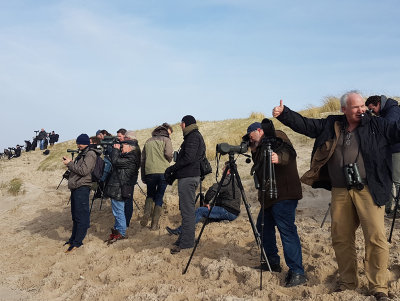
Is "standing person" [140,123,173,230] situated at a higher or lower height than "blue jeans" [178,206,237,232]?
higher

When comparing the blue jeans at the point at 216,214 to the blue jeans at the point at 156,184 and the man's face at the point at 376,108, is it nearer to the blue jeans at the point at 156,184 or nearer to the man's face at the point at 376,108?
the blue jeans at the point at 156,184

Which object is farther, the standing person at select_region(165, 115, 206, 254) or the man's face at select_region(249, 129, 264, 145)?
the standing person at select_region(165, 115, 206, 254)

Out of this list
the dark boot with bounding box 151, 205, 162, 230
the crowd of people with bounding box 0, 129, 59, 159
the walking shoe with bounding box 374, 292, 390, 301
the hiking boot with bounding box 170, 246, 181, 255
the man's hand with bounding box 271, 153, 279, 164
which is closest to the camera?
the walking shoe with bounding box 374, 292, 390, 301

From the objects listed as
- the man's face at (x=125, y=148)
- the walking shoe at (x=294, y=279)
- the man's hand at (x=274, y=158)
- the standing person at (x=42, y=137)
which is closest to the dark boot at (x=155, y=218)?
the man's face at (x=125, y=148)

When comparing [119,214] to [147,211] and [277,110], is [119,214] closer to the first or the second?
[147,211]

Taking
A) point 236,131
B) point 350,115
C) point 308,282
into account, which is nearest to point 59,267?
point 308,282

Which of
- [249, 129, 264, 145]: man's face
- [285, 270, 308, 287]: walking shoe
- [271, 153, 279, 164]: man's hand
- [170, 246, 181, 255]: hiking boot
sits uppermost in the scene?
[249, 129, 264, 145]: man's face

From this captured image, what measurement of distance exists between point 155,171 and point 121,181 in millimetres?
712

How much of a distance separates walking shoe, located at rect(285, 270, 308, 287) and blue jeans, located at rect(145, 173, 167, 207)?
360 cm

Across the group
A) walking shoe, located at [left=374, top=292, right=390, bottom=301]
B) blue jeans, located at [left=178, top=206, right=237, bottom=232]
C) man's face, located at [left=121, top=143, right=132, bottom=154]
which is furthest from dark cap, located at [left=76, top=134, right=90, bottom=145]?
walking shoe, located at [left=374, top=292, right=390, bottom=301]

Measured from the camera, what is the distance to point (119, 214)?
278 inches

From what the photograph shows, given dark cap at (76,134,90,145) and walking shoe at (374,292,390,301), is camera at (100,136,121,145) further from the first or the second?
walking shoe at (374,292,390,301)

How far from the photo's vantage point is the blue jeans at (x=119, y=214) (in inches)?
276

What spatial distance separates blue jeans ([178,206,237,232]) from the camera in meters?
7.26
